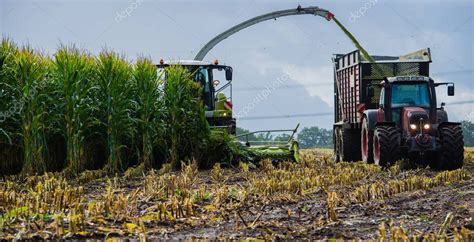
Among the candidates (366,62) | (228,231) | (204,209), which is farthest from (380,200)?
(366,62)

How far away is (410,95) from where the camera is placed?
14.1 m

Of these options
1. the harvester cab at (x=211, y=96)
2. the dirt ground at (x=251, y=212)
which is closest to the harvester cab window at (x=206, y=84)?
the harvester cab at (x=211, y=96)

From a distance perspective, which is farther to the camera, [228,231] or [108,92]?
[108,92]

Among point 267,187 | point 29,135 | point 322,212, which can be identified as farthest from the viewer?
point 29,135

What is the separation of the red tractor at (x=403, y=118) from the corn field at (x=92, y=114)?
3710 mm

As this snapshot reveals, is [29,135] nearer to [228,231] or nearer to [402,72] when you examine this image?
[228,231]

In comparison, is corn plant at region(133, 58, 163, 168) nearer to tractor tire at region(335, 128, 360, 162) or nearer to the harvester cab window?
the harvester cab window

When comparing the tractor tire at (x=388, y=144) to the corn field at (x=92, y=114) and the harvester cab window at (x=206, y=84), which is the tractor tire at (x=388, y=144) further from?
the harvester cab window at (x=206, y=84)

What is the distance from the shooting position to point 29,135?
11.2 metres

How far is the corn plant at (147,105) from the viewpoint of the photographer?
496 inches

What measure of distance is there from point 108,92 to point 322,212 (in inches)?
265

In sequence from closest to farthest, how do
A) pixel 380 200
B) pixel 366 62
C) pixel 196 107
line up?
pixel 380 200, pixel 196 107, pixel 366 62

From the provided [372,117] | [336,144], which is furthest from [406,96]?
[336,144]

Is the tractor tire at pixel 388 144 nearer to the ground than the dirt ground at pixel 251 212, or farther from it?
farther from it
